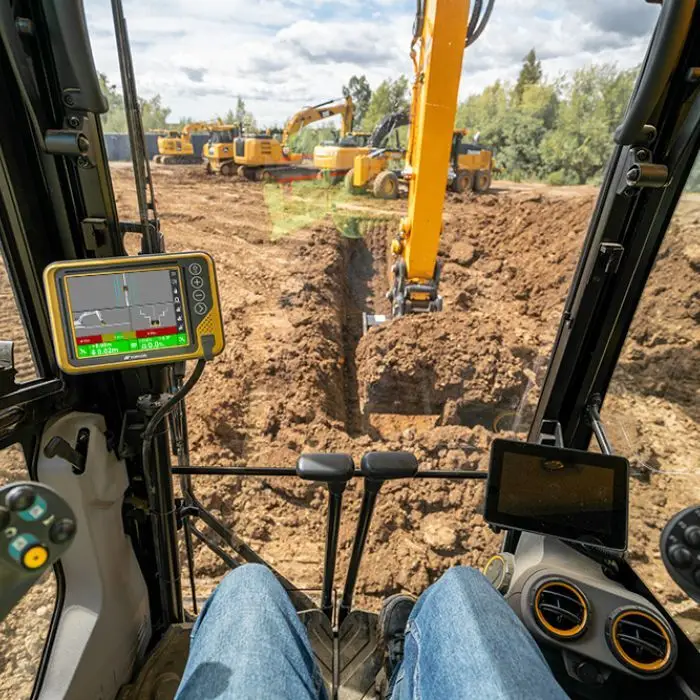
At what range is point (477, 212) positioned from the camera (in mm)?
10758

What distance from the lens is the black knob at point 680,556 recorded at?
1188 mm

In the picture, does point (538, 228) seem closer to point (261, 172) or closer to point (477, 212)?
point (477, 212)

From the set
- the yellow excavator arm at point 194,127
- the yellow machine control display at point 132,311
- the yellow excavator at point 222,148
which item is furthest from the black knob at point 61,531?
the yellow excavator arm at point 194,127

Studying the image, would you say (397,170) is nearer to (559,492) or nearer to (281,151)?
(281,151)

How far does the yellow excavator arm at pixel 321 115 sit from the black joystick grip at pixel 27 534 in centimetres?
1280

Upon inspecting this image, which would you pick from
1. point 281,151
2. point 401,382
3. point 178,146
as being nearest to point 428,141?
point 401,382

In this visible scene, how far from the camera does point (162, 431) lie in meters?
1.39

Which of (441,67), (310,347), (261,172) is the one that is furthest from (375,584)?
(261,172)

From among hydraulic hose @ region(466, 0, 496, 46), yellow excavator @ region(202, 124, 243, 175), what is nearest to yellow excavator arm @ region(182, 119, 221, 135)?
yellow excavator @ region(202, 124, 243, 175)

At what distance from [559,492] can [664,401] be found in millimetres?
2076

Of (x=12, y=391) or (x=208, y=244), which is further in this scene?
(x=208, y=244)

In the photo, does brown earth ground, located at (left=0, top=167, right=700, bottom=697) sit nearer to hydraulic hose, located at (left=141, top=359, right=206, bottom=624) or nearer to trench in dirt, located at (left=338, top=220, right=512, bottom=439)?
trench in dirt, located at (left=338, top=220, right=512, bottom=439)

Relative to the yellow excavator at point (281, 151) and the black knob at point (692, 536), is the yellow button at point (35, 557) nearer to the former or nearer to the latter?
the black knob at point (692, 536)

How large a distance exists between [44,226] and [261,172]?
1326 centimetres
